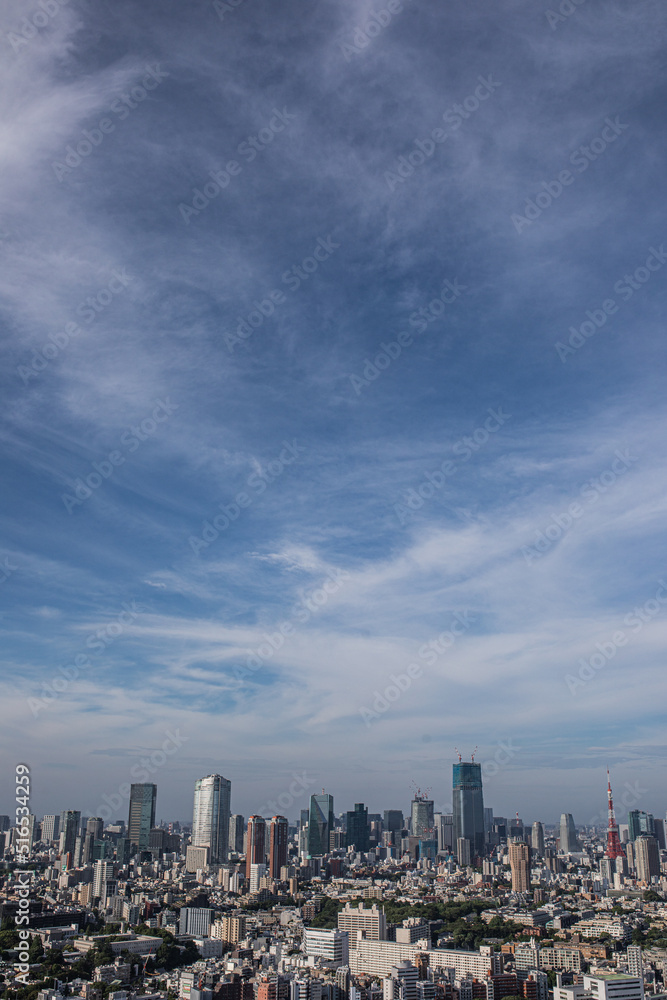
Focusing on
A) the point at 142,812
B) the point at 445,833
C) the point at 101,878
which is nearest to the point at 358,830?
the point at 445,833

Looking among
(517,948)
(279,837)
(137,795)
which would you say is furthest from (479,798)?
(517,948)

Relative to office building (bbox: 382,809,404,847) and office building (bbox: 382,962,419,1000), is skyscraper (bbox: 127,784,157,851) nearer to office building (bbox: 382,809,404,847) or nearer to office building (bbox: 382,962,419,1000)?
office building (bbox: 382,809,404,847)

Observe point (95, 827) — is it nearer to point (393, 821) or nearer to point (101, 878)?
point (101, 878)

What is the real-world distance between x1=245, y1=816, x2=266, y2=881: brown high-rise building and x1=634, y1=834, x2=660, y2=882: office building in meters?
18.0

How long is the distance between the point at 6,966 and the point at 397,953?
8.18 meters

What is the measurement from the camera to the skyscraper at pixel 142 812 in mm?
45656

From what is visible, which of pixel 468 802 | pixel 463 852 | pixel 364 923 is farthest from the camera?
pixel 468 802

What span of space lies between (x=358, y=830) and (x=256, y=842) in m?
15.4

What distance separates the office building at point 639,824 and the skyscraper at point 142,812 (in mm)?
29026

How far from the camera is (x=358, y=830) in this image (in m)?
52.7

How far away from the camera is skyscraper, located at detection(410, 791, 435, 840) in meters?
56.8

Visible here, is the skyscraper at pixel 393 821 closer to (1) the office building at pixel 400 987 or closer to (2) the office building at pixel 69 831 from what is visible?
(2) the office building at pixel 69 831

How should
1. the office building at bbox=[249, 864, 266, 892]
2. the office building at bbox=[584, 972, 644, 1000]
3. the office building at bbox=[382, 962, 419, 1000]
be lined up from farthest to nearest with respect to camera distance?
the office building at bbox=[249, 864, 266, 892] → the office building at bbox=[382, 962, 419, 1000] → the office building at bbox=[584, 972, 644, 1000]

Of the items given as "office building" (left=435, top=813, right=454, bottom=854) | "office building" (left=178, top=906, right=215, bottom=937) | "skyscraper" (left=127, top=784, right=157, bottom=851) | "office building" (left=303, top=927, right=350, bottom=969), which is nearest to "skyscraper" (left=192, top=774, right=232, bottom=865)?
"skyscraper" (left=127, top=784, right=157, bottom=851)
